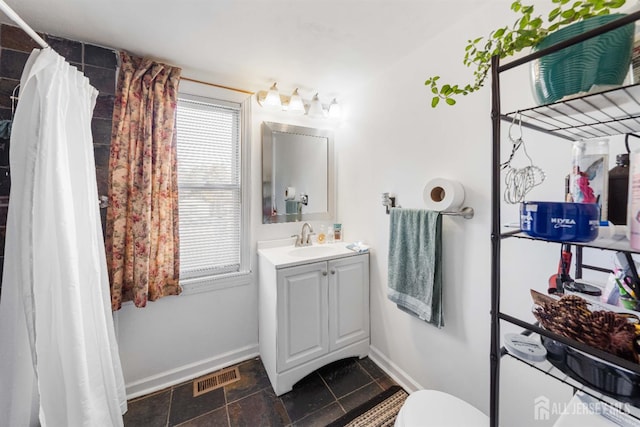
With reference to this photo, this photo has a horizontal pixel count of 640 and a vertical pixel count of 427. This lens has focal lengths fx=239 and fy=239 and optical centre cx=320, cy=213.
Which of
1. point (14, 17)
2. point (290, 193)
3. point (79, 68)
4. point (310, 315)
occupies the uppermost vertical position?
point (79, 68)

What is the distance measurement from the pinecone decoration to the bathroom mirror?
1792 millimetres

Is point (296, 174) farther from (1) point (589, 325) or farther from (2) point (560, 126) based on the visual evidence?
(1) point (589, 325)

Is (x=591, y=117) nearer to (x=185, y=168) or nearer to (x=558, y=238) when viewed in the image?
(x=558, y=238)

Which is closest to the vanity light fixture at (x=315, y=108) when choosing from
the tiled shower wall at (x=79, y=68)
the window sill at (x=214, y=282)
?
the tiled shower wall at (x=79, y=68)

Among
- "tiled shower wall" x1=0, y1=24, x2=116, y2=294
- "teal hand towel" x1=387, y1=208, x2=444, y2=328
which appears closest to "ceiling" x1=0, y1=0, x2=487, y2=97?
"tiled shower wall" x1=0, y1=24, x2=116, y2=294

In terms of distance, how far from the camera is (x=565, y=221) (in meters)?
0.55

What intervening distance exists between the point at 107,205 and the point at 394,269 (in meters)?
1.90

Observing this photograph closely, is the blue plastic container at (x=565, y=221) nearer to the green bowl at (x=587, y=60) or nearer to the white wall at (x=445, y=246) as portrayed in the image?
the green bowl at (x=587, y=60)

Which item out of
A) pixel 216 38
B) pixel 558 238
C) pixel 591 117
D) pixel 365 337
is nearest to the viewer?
pixel 558 238

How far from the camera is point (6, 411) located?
3.00 feet

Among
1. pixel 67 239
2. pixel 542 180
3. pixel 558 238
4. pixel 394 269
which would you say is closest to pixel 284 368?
pixel 394 269

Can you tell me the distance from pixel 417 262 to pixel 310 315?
83cm

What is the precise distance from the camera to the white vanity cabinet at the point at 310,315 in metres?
1.63

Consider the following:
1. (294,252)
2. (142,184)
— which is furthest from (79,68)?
(294,252)
